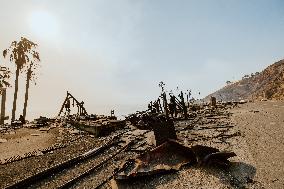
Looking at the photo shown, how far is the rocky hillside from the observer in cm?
5638

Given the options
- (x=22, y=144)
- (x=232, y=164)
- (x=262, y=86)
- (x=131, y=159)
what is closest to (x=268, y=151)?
(x=232, y=164)

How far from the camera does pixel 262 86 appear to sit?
262ft

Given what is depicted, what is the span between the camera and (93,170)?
8398mm

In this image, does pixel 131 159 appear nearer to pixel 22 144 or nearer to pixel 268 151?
pixel 268 151

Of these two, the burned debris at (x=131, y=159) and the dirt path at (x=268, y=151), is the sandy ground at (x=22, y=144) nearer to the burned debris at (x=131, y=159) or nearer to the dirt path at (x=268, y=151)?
the burned debris at (x=131, y=159)

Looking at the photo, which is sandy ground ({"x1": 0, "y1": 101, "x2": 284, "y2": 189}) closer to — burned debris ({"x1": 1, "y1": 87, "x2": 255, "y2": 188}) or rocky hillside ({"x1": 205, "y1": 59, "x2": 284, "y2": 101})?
burned debris ({"x1": 1, "y1": 87, "x2": 255, "y2": 188})

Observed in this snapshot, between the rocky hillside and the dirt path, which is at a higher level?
the rocky hillside

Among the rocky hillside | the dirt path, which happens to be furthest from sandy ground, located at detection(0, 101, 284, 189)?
the rocky hillside

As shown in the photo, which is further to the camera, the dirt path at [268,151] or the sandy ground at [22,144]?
the sandy ground at [22,144]

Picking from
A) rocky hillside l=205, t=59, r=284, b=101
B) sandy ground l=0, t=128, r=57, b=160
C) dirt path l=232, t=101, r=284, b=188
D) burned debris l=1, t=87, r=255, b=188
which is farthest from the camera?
rocky hillside l=205, t=59, r=284, b=101

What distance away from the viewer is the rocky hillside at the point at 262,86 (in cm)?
5638

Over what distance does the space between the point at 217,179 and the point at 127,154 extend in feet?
13.7

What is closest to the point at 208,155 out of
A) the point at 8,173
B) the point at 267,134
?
the point at 267,134


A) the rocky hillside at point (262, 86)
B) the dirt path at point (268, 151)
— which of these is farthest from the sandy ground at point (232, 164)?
the rocky hillside at point (262, 86)
